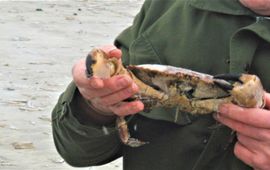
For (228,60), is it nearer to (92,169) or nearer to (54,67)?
(92,169)

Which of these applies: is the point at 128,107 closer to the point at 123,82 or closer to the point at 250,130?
the point at 123,82

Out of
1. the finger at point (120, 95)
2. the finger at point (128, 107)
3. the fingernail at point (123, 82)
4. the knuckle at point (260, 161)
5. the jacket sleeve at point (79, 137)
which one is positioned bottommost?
the jacket sleeve at point (79, 137)

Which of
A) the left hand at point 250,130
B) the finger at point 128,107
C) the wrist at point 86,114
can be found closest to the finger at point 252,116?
the left hand at point 250,130

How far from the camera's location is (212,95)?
2.26 m

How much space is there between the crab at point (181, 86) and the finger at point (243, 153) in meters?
0.15

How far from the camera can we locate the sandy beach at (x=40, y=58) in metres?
5.15

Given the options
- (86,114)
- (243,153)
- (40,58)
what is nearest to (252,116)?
(243,153)

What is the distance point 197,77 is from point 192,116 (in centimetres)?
35

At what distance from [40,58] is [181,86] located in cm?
605

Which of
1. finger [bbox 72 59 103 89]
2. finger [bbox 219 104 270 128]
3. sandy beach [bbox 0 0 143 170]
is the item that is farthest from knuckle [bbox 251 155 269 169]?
sandy beach [bbox 0 0 143 170]

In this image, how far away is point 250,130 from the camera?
7.30ft

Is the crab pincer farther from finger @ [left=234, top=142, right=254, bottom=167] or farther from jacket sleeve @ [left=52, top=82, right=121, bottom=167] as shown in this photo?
jacket sleeve @ [left=52, top=82, right=121, bottom=167]

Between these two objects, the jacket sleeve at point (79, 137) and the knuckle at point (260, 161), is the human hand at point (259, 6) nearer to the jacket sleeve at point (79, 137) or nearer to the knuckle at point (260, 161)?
the knuckle at point (260, 161)

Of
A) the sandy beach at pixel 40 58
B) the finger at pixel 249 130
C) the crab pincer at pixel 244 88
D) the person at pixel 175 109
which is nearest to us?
the crab pincer at pixel 244 88
